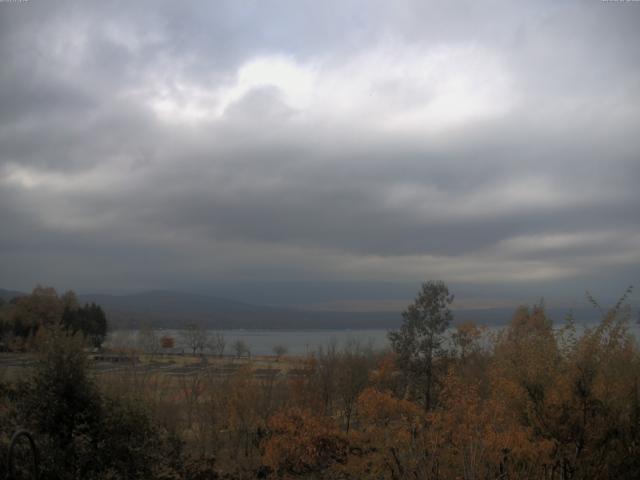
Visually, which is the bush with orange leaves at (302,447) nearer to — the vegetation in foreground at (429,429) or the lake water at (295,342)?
the vegetation in foreground at (429,429)

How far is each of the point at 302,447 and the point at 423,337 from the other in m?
14.5

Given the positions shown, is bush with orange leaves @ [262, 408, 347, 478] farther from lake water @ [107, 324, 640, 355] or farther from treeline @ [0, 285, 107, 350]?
treeline @ [0, 285, 107, 350]

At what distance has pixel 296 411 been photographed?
21.5 m

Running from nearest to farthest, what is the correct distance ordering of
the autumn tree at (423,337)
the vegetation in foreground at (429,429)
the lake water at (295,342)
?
the vegetation in foreground at (429,429)
the autumn tree at (423,337)
the lake water at (295,342)

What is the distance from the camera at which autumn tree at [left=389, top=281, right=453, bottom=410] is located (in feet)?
105

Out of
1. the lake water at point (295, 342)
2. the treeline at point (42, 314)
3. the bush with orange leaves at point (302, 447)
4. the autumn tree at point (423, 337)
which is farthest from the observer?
the treeline at point (42, 314)

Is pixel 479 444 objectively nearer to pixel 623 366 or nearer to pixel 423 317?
pixel 623 366

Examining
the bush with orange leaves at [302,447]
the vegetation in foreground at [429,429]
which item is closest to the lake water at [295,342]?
the vegetation in foreground at [429,429]

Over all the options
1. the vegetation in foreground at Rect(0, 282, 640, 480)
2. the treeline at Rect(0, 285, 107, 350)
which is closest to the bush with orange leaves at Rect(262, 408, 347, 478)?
the vegetation in foreground at Rect(0, 282, 640, 480)

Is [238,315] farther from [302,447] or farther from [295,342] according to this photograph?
[302,447]

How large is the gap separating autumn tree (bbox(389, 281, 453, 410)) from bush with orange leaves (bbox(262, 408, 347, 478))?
11970 mm

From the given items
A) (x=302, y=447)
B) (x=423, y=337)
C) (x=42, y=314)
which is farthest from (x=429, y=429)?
(x=42, y=314)

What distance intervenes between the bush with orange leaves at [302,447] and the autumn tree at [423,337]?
12.0 metres

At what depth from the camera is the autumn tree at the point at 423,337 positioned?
32062mm
